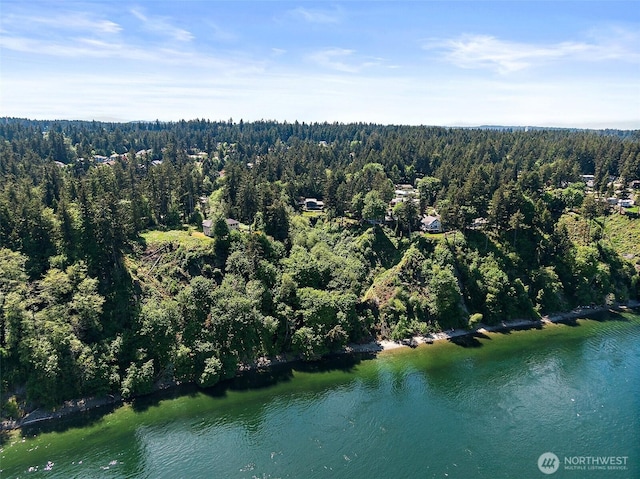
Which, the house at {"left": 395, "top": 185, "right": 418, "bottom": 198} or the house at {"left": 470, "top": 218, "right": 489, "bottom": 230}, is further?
the house at {"left": 395, "top": 185, "right": 418, "bottom": 198}

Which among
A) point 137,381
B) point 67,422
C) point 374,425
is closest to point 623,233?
point 374,425

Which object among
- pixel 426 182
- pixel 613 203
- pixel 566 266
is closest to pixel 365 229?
pixel 426 182

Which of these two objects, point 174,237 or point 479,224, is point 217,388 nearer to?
point 174,237

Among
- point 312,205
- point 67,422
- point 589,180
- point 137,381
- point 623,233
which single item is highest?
point 589,180

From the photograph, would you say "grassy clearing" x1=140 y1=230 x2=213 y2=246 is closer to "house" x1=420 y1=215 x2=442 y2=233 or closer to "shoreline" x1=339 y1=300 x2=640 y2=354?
"shoreline" x1=339 y1=300 x2=640 y2=354

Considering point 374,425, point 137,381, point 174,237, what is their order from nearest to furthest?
point 374,425, point 137,381, point 174,237

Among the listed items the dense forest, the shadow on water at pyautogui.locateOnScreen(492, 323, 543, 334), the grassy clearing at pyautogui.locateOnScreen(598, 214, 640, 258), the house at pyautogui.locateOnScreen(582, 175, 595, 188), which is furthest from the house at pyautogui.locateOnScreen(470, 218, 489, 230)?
the house at pyautogui.locateOnScreen(582, 175, 595, 188)

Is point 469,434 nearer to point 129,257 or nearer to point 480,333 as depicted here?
point 480,333
